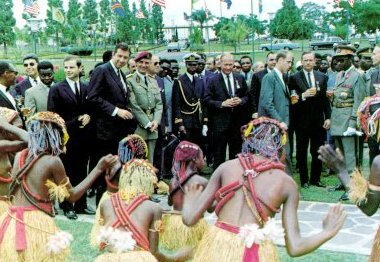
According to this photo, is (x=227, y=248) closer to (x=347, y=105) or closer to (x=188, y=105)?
(x=347, y=105)

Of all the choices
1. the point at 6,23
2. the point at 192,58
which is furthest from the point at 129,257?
the point at 6,23

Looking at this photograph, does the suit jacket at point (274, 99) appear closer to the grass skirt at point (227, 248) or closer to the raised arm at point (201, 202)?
the raised arm at point (201, 202)

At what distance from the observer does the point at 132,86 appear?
842cm

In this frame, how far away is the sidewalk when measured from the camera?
249 inches

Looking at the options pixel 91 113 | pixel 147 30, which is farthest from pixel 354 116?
pixel 147 30

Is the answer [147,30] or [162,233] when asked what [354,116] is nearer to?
[162,233]

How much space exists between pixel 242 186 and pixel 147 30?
73.9m

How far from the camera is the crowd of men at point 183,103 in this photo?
315 inches

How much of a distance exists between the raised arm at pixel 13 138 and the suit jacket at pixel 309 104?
516 centimetres

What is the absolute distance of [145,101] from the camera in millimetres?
8453

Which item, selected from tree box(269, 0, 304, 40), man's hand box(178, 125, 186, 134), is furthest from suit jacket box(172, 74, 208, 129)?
tree box(269, 0, 304, 40)

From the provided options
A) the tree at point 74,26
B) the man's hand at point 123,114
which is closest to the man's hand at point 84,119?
the man's hand at point 123,114

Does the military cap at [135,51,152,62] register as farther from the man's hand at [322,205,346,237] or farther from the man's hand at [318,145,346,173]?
the man's hand at [322,205,346,237]

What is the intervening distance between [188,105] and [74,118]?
2.50 meters
